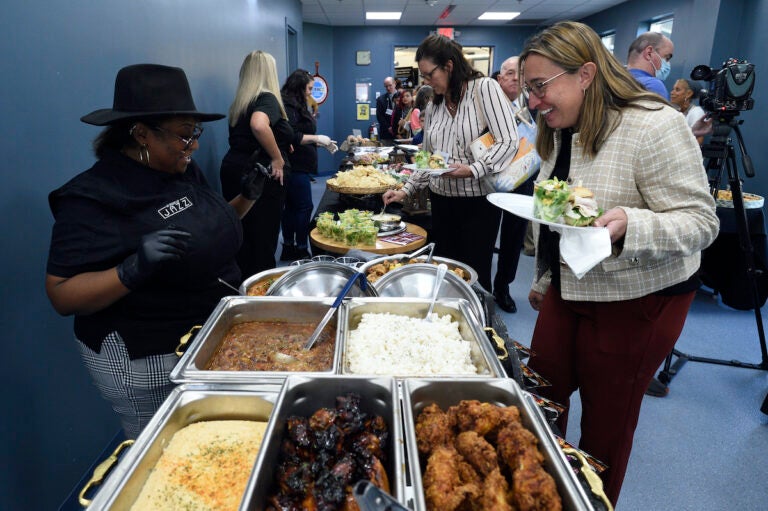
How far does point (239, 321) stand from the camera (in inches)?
63.3

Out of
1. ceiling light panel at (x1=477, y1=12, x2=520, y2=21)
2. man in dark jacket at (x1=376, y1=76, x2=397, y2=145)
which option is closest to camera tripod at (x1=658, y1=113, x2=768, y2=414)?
man in dark jacket at (x1=376, y1=76, x2=397, y2=145)

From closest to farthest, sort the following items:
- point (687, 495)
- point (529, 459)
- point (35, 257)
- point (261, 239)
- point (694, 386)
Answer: point (529, 459) < point (35, 257) < point (687, 495) < point (694, 386) < point (261, 239)

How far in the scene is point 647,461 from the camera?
250 cm

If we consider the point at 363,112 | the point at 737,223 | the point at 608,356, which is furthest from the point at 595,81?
the point at 363,112

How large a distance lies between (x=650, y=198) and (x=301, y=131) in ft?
14.8

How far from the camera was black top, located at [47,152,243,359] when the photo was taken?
1.44m

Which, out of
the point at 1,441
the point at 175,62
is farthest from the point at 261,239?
the point at 1,441

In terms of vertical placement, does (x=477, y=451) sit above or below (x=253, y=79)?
below

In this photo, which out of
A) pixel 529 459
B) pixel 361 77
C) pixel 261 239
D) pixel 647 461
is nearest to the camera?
pixel 529 459

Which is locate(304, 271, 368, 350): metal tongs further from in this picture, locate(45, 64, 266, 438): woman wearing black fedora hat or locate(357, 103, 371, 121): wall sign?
locate(357, 103, 371, 121): wall sign

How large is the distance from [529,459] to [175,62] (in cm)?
351

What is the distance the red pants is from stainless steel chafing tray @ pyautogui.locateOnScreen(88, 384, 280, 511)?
3.79 ft

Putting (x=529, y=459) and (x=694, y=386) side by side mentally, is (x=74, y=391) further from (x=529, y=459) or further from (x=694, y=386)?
(x=694, y=386)

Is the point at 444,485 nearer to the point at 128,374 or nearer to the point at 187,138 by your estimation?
the point at 128,374
